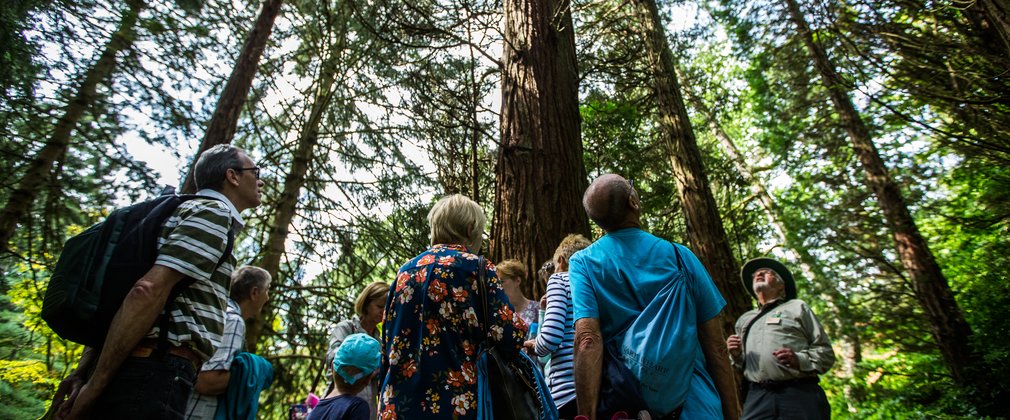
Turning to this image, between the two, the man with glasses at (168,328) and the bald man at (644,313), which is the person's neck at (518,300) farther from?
the man with glasses at (168,328)

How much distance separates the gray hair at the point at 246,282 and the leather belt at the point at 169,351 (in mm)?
1211

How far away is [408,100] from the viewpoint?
28.4 feet

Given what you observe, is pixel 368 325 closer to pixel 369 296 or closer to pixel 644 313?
pixel 369 296

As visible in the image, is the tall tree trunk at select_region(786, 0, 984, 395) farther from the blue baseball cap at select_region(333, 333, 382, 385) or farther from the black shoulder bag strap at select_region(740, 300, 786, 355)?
the blue baseball cap at select_region(333, 333, 382, 385)

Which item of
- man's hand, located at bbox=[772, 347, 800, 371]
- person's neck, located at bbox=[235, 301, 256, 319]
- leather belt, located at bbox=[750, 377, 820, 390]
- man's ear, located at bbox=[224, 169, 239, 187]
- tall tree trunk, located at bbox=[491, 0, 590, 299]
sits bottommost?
leather belt, located at bbox=[750, 377, 820, 390]

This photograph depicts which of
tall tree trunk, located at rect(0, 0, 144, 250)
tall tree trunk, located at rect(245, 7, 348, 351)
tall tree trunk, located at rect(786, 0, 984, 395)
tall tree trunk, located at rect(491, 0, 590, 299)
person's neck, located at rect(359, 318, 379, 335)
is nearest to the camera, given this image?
tall tree trunk, located at rect(491, 0, 590, 299)

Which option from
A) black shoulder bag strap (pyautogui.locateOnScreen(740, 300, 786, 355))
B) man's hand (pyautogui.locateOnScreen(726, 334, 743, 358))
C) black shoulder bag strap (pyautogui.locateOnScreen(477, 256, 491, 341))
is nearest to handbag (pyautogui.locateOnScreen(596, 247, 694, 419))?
black shoulder bag strap (pyautogui.locateOnScreen(477, 256, 491, 341))

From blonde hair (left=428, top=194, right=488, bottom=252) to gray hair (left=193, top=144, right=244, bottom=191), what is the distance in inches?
39.8

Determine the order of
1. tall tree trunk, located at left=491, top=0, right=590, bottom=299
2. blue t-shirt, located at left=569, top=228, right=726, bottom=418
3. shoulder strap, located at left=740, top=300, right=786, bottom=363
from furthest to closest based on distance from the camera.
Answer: shoulder strap, located at left=740, top=300, right=786, bottom=363 < tall tree trunk, located at left=491, top=0, right=590, bottom=299 < blue t-shirt, located at left=569, top=228, right=726, bottom=418

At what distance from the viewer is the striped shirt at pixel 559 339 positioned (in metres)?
2.46

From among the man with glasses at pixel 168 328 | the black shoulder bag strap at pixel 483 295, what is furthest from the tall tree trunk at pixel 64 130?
the black shoulder bag strap at pixel 483 295

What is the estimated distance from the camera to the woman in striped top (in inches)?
97.0

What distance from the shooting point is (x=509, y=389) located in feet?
6.68

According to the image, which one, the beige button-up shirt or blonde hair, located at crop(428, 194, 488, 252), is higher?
blonde hair, located at crop(428, 194, 488, 252)
